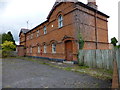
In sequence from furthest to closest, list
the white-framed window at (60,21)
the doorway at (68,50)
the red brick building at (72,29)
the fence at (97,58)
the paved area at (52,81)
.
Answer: the white-framed window at (60,21)
the doorway at (68,50)
the red brick building at (72,29)
the fence at (97,58)
the paved area at (52,81)

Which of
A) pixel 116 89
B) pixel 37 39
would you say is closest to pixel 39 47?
pixel 37 39

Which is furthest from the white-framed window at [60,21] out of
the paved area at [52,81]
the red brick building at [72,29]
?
the paved area at [52,81]

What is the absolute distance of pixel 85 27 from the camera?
43.3 ft

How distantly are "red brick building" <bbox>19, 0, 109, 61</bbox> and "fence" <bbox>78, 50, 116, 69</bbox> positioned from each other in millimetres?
1358

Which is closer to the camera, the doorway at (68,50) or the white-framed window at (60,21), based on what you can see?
the doorway at (68,50)

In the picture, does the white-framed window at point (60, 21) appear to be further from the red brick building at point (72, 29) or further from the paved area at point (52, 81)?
the paved area at point (52, 81)

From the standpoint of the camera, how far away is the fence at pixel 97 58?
8652 mm

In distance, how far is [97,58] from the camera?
962 centimetres

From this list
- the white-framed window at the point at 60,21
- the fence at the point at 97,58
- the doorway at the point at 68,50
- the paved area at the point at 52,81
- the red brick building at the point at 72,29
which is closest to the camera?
the paved area at the point at 52,81

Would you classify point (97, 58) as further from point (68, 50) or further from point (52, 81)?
point (52, 81)

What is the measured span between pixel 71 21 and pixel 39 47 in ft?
36.7

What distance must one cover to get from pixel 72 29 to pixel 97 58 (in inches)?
186

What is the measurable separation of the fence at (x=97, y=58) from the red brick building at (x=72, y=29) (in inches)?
53.5

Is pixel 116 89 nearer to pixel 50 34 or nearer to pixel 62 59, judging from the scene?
pixel 62 59
